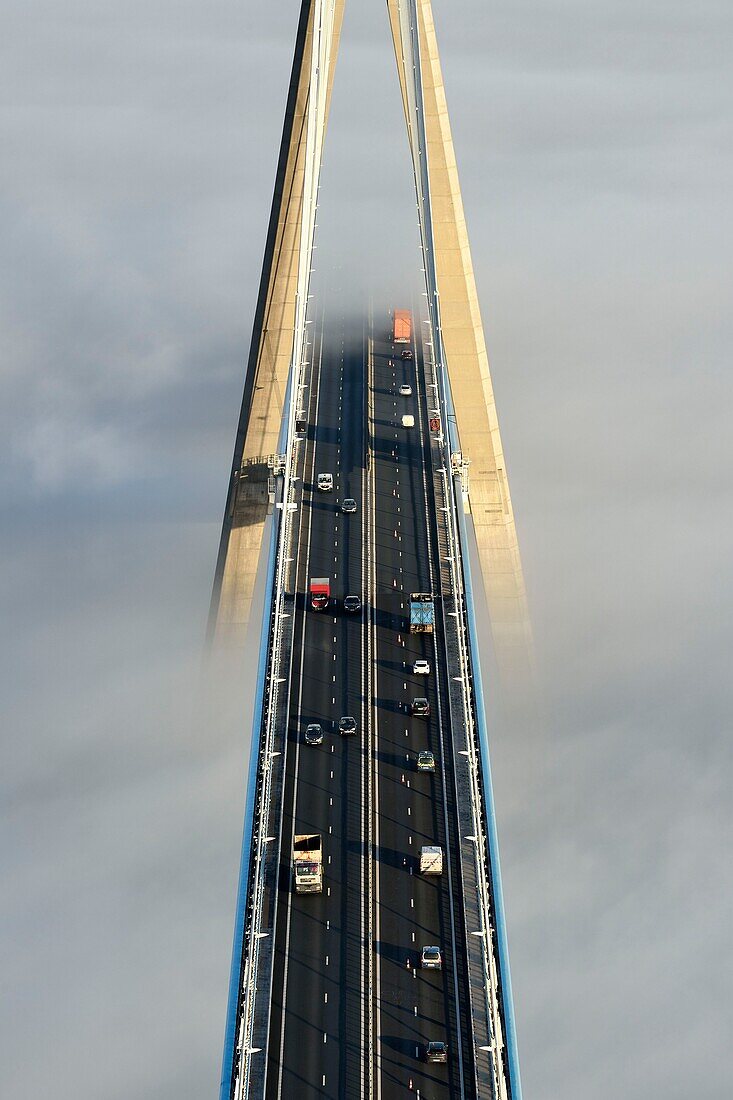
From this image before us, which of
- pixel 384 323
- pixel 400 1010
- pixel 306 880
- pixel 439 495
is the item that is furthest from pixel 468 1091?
pixel 384 323

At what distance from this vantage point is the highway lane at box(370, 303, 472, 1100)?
192ft

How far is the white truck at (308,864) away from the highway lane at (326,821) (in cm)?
44

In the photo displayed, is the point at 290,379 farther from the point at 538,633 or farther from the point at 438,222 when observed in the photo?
the point at 538,633

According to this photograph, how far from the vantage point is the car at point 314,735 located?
244ft

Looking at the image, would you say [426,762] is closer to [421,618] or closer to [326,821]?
[326,821]

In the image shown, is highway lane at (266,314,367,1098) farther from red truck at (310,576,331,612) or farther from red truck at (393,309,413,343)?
red truck at (393,309,413,343)

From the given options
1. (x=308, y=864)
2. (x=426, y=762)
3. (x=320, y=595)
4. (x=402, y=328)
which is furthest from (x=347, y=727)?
(x=402, y=328)

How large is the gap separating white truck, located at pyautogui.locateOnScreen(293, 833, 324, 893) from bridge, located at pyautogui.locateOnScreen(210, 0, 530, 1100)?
0.32ft

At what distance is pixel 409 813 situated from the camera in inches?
2739

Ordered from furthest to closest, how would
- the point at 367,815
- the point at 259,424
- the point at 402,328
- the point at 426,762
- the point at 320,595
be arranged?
1. the point at 402,328
2. the point at 259,424
3. the point at 320,595
4. the point at 426,762
5. the point at 367,815

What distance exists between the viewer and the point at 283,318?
10219 centimetres

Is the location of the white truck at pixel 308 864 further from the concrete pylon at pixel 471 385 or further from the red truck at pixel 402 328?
the red truck at pixel 402 328

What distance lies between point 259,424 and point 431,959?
50886mm

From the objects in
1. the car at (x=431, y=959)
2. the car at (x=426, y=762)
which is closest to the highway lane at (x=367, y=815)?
the car at (x=431, y=959)
